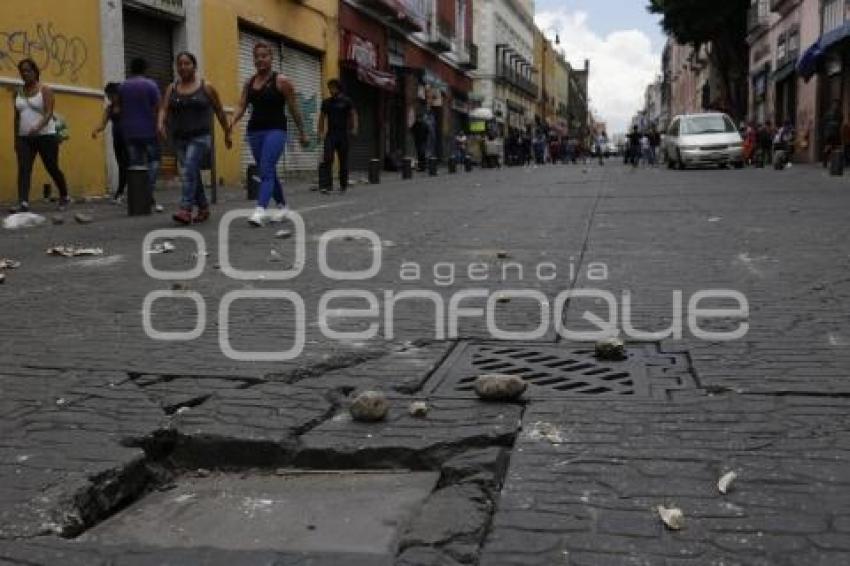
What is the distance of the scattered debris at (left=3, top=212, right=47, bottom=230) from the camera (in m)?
10.4

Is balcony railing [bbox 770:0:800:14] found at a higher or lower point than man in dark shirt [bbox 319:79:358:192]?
higher

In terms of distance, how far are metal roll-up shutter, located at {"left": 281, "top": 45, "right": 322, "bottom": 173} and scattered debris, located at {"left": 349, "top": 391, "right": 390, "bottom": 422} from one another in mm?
20836

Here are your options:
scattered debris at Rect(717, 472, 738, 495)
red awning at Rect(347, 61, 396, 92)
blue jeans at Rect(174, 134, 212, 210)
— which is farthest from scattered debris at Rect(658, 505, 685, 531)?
red awning at Rect(347, 61, 396, 92)

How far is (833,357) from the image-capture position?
158 inches

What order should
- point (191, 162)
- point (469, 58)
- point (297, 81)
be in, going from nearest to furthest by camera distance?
point (191, 162)
point (297, 81)
point (469, 58)

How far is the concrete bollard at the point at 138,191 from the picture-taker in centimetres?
1163

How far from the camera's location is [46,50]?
14.1m

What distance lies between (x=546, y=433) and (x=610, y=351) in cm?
114

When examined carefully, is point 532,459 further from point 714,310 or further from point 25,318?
point 25,318

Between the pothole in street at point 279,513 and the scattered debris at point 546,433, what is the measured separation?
1.22 ft

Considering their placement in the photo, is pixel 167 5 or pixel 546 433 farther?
pixel 167 5

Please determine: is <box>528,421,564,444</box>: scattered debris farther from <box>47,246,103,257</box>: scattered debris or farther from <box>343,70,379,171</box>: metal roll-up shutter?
<box>343,70,379,171</box>: metal roll-up shutter

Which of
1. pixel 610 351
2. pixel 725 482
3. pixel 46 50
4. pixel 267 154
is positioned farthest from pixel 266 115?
pixel 725 482

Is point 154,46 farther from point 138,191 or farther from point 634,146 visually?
point 634,146
